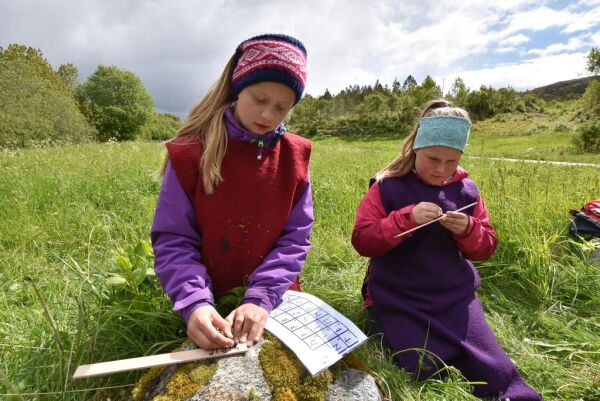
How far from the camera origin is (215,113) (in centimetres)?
190

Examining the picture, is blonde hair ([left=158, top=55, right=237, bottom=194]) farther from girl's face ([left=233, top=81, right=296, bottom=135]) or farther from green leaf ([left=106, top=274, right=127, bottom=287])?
green leaf ([left=106, top=274, right=127, bottom=287])

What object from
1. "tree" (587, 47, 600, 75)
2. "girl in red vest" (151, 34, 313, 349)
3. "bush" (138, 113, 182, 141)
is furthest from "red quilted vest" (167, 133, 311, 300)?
"bush" (138, 113, 182, 141)

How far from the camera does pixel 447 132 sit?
82.9 inches

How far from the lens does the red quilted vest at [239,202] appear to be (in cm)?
180

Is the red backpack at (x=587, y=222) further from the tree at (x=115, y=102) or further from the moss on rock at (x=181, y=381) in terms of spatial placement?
the tree at (x=115, y=102)

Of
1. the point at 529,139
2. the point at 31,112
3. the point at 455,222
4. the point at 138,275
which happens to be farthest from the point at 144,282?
the point at 529,139

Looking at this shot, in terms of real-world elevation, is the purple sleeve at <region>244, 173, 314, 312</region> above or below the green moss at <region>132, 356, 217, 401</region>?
above

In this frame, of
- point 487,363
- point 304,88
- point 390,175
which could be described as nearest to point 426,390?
point 487,363

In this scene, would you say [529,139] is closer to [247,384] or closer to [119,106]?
[247,384]

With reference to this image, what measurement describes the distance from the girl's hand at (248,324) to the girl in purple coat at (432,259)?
908 millimetres

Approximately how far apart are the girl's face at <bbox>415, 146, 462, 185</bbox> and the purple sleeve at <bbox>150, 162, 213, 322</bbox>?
54.7 inches

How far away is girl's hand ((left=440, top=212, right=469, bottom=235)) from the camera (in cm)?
208

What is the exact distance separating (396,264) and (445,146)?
777mm

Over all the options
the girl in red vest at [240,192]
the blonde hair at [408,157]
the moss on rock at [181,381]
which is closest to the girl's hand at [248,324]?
the girl in red vest at [240,192]
